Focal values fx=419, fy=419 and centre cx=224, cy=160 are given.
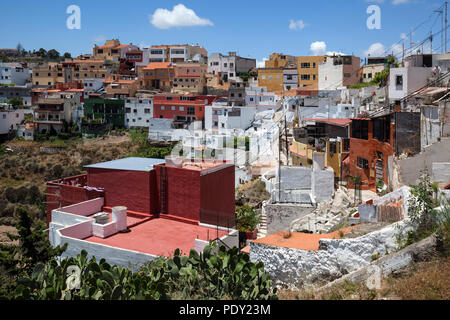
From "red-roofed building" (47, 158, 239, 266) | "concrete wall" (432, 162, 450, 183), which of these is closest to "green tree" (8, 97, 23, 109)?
"red-roofed building" (47, 158, 239, 266)

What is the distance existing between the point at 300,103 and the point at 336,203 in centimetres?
2116

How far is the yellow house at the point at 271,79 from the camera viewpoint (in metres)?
54.6

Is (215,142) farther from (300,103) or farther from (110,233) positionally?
(110,233)

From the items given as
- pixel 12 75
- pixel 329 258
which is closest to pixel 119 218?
pixel 329 258

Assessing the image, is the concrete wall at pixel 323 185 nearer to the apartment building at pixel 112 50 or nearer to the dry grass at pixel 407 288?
the dry grass at pixel 407 288

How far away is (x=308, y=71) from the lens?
5228cm

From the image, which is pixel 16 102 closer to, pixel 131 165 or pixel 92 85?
pixel 92 85

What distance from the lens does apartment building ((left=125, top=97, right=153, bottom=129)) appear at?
51562 millimetres

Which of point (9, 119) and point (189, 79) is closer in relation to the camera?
point (9, 119)

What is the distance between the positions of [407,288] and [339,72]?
1643 inches

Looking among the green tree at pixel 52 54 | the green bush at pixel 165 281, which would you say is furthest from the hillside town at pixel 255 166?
the green tree at pixel 52 54

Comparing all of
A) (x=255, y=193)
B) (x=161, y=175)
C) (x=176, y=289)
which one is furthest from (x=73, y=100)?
(x=176, y=289)

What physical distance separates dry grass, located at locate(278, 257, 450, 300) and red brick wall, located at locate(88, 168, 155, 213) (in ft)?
26.3

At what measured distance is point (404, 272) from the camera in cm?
786
